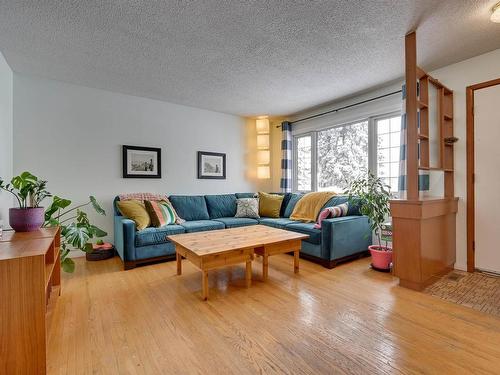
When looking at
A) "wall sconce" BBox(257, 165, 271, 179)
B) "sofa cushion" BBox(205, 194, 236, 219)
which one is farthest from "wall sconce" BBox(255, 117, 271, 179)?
"sofa cushion" BBox(205, 194, 236, 219)

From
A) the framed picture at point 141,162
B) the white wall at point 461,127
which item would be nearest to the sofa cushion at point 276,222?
the framed picture at point 141,162

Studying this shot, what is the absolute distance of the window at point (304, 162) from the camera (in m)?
4.65

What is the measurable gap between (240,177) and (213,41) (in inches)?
111

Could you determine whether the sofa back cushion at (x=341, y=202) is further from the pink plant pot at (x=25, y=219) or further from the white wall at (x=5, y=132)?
the white wall at (x=5, y=132)

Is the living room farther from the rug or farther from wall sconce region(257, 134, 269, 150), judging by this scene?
wall sconce region(257, 134, 269, 150)

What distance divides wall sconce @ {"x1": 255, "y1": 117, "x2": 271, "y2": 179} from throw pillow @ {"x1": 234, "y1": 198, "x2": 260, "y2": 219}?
0.79 metres

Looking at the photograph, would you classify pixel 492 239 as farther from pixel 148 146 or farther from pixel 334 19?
pixel 148 146

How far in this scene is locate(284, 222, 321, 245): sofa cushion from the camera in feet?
9.91

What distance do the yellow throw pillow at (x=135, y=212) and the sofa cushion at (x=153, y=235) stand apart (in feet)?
0.32

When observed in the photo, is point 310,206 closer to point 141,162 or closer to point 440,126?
point 440,126

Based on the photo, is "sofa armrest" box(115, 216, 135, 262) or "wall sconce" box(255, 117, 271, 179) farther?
"wall sconce" box(255, 117, 271, 179)

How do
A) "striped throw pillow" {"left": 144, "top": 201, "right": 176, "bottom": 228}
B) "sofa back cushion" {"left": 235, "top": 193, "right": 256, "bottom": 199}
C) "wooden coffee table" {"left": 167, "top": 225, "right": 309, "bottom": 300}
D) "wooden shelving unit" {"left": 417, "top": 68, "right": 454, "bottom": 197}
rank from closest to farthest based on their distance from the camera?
"wooden coffee table" {"left": 167, "top": 225, "right": 309, "bottom": 300}, "wooden shelving unit" {"left": 417, "top": 68, "right": 454, "bottom": 197}, "striped throw pillow" {"left": 144, "top": 201, "right": 176, "bottom": 228}, "sofa back cushion" {"left": 235, "top": 193, "right": 256, "bottom": 199}

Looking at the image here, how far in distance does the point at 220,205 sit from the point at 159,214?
1194 mm

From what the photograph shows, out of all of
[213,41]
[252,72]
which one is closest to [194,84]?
[252,72]
